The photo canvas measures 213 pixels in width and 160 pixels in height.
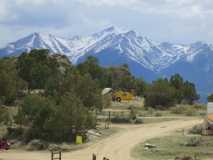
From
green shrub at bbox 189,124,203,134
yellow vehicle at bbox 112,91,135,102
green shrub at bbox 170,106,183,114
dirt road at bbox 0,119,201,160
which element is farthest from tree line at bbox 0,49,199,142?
green shrub at bbox 189,124,203,134

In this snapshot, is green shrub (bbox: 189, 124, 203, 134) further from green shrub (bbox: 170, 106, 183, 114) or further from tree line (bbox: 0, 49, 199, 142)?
green shrub (bbox: 170, 106, 183, 114)

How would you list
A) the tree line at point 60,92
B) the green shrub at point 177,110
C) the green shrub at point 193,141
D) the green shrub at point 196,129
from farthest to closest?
1. the green shrub at point 177,110
2. the green shrub at point 196,129
3. the tree line at point 60,92
4. the green shrub at point 193,141

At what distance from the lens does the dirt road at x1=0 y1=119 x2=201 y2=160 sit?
57.5m

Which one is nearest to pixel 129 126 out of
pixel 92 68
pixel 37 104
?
pixel 37 104

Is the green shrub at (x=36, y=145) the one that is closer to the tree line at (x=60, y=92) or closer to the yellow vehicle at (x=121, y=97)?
the tree line at (x=60, y=92)

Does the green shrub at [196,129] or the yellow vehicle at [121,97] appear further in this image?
the yellow vehicle at [121,97]

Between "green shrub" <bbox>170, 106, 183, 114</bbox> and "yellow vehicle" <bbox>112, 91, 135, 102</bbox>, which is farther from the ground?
"yellow vehicle" <bbox>112, 91, 135, 102</bbox>

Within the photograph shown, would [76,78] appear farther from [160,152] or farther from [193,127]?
[160,152]

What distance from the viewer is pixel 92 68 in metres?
125

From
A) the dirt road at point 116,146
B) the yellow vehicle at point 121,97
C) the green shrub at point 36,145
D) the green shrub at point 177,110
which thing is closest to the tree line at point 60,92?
the green shrub at point 36,145

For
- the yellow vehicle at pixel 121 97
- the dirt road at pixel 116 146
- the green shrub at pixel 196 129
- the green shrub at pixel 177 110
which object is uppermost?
the yellow vehicle at pixel 121 97

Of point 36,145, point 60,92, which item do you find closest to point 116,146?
point 36,145

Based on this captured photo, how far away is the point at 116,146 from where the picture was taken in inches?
2438

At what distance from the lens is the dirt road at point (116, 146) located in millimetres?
57531
